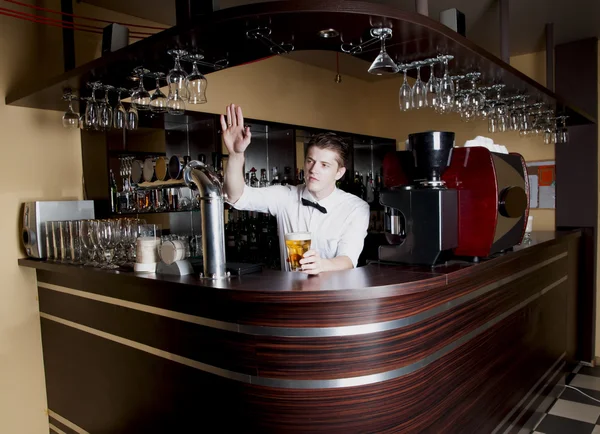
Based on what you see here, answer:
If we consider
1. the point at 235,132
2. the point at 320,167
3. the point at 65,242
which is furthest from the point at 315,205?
the point at 65,242

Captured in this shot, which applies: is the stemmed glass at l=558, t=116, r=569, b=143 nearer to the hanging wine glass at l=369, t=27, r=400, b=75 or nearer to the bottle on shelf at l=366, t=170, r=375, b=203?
the bottle on shelf at l=366, t=170, r=375, b=203

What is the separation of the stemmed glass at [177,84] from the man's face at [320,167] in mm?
719

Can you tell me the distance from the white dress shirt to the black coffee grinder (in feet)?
1.02

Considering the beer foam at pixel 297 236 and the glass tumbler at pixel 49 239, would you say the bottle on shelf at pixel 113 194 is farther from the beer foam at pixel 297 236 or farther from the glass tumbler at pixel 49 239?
the beer foam at pixel 297 236

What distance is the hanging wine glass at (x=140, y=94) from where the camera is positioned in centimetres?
245

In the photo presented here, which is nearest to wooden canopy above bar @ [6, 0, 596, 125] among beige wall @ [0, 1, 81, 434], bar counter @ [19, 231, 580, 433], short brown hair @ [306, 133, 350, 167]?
beige wall @ [0, 1, 81, 434]

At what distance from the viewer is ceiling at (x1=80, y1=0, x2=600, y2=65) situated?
344 cm

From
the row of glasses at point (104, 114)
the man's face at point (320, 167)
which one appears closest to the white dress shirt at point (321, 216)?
the man's face at point (320, 167)

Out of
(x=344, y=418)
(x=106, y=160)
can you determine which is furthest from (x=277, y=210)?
(x=344, y=418)

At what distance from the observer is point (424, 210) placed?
80.0 inches

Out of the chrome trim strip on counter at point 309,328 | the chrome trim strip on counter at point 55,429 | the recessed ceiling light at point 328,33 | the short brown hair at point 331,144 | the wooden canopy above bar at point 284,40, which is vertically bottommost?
the chrome trim strip on counter at point 55,429

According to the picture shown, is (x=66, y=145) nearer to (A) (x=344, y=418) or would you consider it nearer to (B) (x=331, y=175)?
(B) (x=331, y=175)

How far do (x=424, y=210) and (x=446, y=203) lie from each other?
0.11m

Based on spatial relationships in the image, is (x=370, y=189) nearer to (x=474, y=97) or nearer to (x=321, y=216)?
(x=474, y=97)
